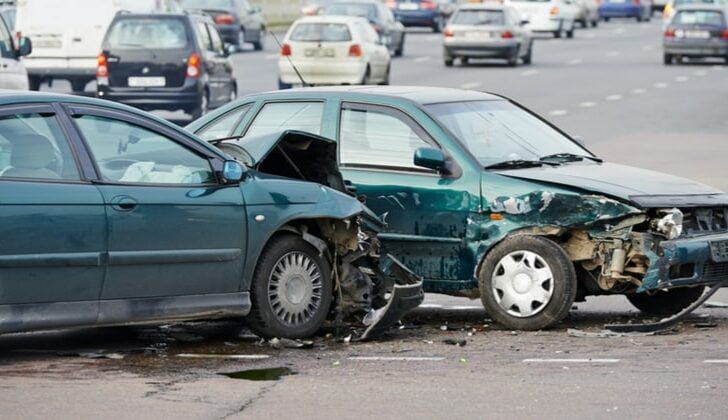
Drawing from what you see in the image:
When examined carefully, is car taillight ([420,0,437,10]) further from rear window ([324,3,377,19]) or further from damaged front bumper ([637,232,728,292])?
damaged front bumper ([637,232,728,292])

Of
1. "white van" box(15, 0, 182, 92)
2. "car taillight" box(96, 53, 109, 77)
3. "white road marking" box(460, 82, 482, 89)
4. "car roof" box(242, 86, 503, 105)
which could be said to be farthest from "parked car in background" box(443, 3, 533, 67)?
"car roof" box(242, 86, 503, 105)

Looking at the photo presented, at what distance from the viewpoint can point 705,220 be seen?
1073 centimetres

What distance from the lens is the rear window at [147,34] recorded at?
27766mm

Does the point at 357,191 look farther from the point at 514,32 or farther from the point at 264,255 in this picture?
the point at 514,32

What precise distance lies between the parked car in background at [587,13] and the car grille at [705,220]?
57464 mm

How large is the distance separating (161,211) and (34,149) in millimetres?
759

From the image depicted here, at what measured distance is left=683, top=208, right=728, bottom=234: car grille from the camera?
34.8ft

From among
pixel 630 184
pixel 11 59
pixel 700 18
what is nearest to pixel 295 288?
pixel 630 184

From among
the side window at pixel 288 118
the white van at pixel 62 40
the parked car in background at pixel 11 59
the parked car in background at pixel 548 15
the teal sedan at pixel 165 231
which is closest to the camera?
the teal sedan at pixel 165 231

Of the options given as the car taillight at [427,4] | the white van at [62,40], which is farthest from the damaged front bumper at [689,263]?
the car taillight at [427,4]

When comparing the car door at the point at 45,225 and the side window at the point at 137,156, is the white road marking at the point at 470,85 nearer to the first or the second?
the side window at the point at 137,156

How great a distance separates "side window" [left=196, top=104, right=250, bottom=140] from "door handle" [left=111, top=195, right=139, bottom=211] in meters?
2.43

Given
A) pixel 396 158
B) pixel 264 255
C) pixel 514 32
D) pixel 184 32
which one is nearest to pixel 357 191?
pixel 396 158

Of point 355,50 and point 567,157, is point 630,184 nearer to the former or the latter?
point 567,157
